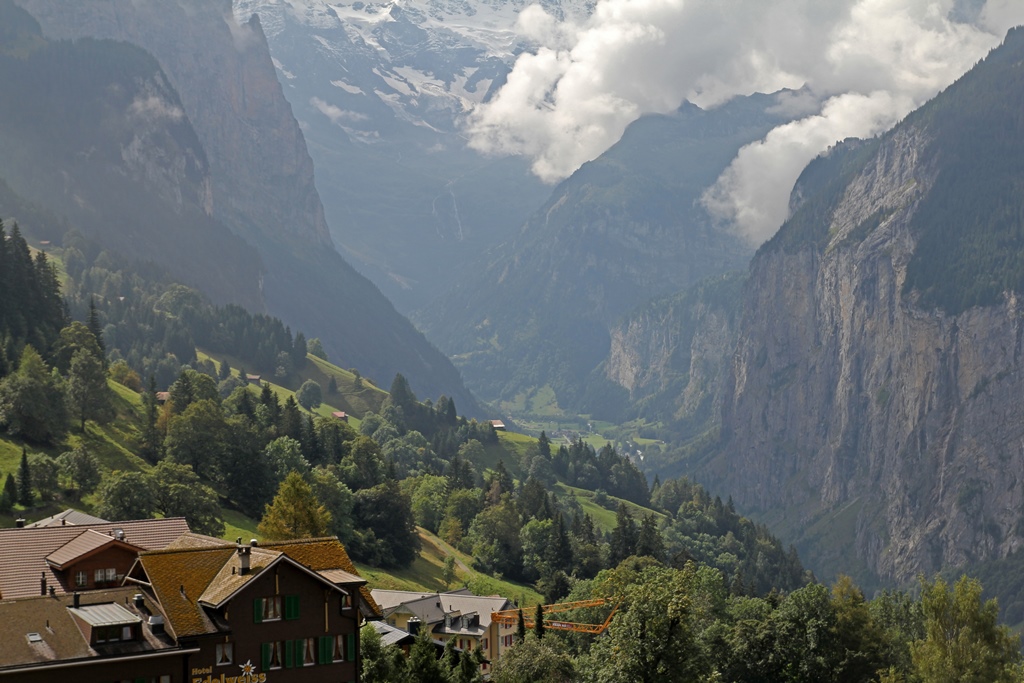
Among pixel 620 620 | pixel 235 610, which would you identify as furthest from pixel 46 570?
pixel 620 620

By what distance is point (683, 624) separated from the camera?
98312 millimetres

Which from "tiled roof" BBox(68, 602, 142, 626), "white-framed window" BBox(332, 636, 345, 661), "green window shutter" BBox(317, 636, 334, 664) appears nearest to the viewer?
"tiled roof" BBox(68, 602, 142, 626)

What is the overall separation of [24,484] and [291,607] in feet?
224

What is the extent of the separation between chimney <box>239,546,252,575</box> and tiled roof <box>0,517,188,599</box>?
36.2 ft

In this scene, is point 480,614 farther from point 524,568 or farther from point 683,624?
point 524,568

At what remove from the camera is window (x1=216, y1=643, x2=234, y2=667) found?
64.9 meters

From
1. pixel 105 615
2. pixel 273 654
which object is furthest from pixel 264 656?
pixel 105 615

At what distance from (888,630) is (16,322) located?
11184cm

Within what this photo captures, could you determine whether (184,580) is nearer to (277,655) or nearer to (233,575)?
(233,575)

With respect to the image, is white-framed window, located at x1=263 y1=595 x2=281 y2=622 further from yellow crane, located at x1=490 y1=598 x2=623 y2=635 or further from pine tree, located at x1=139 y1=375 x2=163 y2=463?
pine tree, located at x1=139 y1=375 x2=163 y2=463

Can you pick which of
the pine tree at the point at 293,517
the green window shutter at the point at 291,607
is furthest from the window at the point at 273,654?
the pine tree at the point at 293,517

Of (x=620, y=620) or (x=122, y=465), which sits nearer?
(x=620, y=620)

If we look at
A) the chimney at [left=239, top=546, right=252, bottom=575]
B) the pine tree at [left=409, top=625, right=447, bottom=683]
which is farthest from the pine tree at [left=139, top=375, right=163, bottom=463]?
the chimney at [left=239, top=546, right=252, bottom=575]

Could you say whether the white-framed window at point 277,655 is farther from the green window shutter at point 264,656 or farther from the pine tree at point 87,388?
the pine tree at point 87,388
